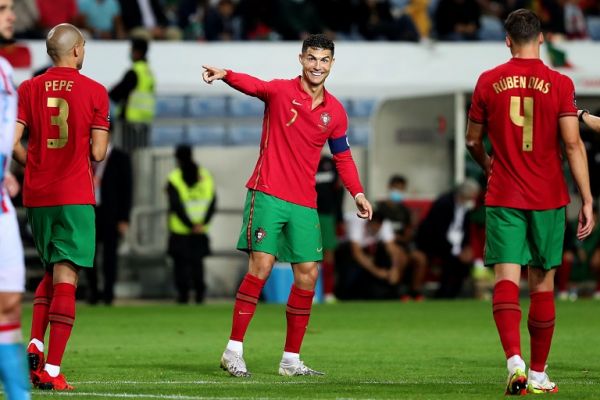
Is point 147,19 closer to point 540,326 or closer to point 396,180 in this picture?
point 396,180

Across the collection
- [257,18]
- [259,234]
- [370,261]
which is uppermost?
[257,18]

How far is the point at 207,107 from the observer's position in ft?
73.4

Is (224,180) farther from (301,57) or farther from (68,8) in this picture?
(301,57)

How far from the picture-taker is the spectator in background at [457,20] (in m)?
24.0

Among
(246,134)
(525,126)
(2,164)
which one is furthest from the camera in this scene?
(246,134)

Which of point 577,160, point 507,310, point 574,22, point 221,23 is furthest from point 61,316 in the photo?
point 574,22

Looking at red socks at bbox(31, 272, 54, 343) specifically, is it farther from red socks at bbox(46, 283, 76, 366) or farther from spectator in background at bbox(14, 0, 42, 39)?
spectator in background at bbox(14, 0, 42, 39)

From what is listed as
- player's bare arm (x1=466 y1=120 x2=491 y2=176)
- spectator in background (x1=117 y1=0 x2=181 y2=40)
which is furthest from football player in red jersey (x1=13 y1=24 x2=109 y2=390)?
spectator in background (x1=117 y1=0 x2=181 y2=40)

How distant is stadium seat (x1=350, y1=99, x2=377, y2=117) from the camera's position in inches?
886

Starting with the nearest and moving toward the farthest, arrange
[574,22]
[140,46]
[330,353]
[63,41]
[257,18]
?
1. [63,41]
2. [330,353]
3. [140,46]
4. [257,18]
5. [574,22]

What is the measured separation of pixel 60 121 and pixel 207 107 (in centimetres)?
1319

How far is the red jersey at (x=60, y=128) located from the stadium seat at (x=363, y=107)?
13.4 m

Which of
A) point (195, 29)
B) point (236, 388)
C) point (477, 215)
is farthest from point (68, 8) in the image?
point (236, 388)

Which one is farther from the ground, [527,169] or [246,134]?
[527,169]
